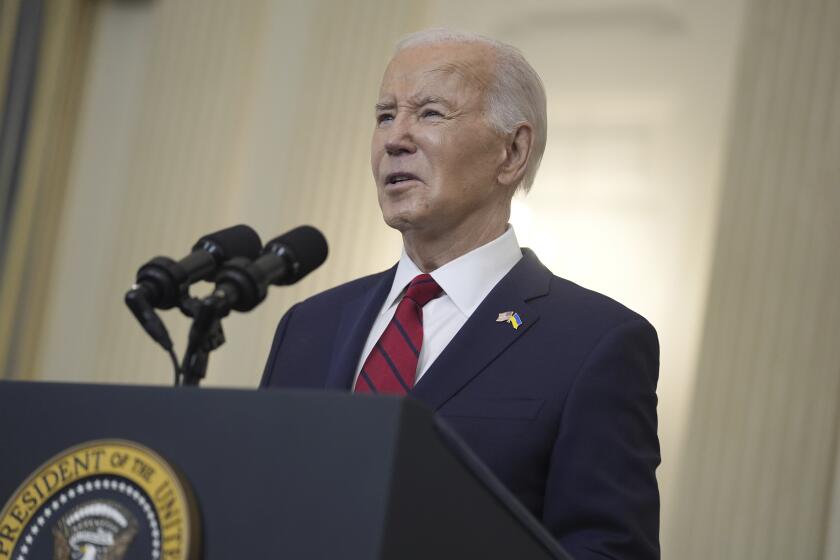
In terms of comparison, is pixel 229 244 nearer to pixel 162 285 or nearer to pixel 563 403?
pixel 162 285

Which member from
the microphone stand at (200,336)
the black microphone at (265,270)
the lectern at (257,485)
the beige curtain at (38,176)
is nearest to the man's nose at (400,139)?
the black microphone at (265,270)

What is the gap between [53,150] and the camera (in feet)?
21.7

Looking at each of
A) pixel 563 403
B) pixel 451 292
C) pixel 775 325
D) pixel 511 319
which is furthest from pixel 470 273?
pixel 775 325

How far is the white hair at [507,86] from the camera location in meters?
2.55

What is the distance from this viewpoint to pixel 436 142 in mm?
2441

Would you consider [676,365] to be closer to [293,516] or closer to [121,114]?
[121,114]

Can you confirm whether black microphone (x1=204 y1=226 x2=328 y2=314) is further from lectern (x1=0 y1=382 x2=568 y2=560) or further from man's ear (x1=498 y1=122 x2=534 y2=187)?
man's ear (x1=498 y1=122 x2=534 y2=187)

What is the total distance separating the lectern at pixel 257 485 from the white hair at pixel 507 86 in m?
1.31

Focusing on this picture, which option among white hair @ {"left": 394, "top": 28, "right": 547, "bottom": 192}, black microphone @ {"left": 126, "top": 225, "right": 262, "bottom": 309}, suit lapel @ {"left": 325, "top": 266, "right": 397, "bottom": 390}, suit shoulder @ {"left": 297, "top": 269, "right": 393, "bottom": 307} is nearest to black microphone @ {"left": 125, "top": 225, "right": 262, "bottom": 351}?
black microphone @ {"left": 126, "top": 225, "right": 262, "bottom": 309}

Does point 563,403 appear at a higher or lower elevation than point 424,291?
lower

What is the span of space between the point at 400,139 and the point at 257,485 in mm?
1290

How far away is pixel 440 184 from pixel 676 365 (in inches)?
119

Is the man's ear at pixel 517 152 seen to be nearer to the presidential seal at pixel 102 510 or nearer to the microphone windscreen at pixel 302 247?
the microphone windscreen at pixel 302 247

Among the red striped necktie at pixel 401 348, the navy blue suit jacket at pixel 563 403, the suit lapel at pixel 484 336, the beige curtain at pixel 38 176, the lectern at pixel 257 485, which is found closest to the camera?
the lectern at pixel 257 485
